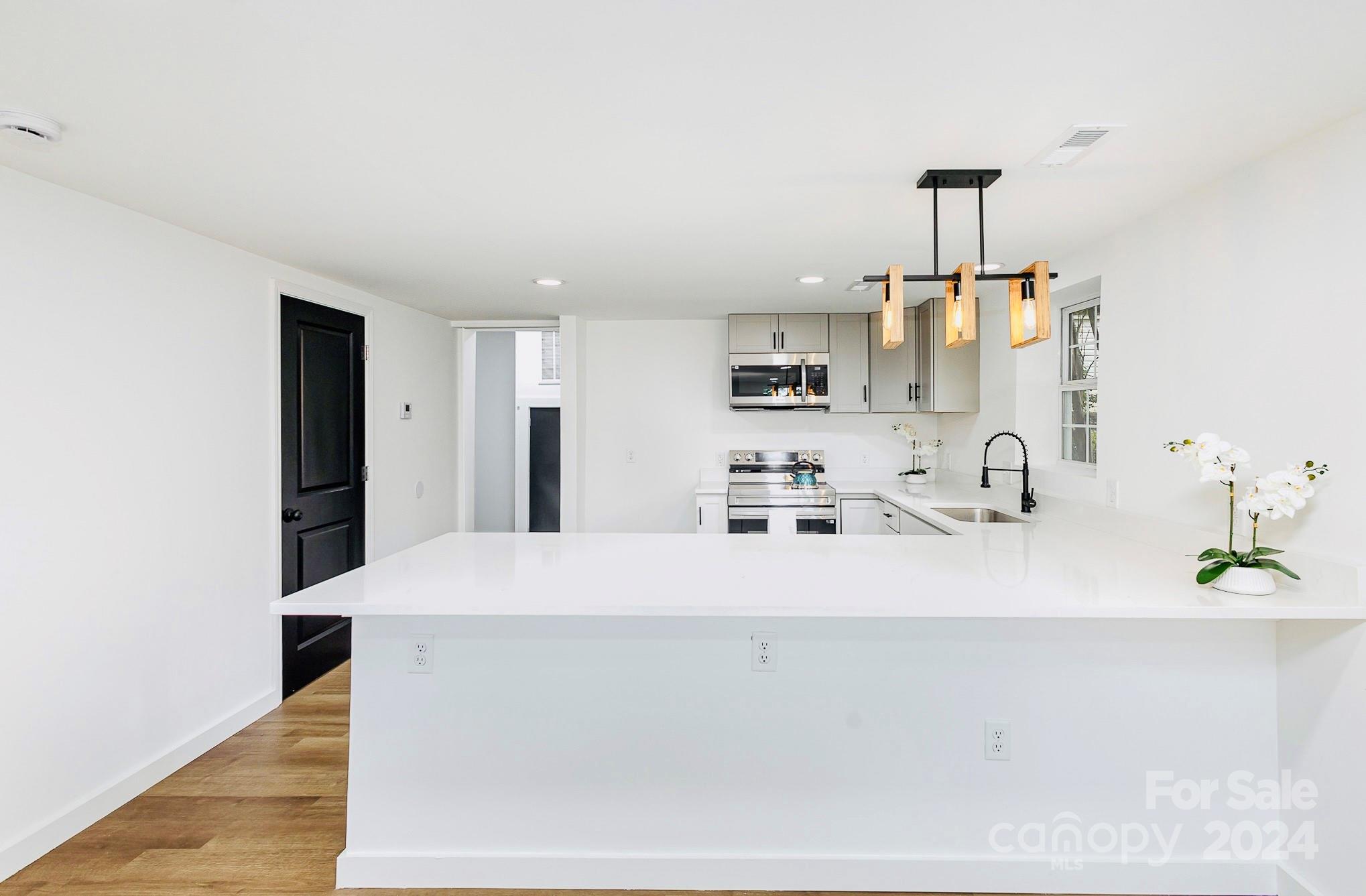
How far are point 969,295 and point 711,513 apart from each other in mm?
2989

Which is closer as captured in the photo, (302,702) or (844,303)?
(302,702)

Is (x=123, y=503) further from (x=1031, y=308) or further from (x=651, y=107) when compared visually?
(x=1031, y=308)

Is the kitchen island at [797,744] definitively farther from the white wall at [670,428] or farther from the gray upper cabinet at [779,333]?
the white wall at [670,428]

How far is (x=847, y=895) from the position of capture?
205 centimetres

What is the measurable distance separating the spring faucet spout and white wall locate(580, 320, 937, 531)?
1.28 metres

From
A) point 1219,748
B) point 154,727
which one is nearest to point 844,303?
point 1219,748

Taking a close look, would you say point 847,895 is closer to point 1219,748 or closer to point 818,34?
point 1219,748

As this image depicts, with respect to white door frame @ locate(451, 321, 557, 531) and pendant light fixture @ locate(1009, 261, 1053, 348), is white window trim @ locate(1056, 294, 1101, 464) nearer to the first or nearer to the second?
pendant light fixture @ locate(1009, 261, 1053, 348)

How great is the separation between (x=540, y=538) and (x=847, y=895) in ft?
5.23

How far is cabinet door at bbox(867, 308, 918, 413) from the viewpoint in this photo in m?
4.78

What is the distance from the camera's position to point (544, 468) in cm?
676

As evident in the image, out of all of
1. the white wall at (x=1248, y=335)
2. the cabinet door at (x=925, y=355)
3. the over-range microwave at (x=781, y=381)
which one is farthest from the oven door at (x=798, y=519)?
the white wall at (x=1248, y=335)

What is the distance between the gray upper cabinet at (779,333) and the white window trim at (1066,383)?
1661 millimetres

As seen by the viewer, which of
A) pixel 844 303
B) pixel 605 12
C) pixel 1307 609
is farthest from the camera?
pixel 844 303
